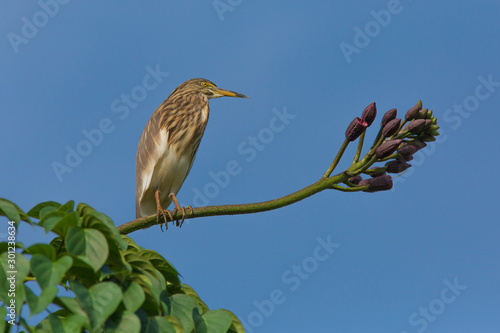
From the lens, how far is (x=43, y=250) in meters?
1.43

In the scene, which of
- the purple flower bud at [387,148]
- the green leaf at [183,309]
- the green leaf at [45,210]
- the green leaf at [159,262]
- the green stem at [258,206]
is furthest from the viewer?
the purple flower bud at [387,148]

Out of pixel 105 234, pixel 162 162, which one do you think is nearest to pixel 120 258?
pixel 105 234

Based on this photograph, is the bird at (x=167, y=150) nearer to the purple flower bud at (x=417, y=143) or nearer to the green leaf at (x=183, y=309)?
the purple flower bud at (x=417, y=143)

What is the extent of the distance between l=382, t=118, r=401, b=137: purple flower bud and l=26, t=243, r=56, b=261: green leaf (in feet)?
5.37

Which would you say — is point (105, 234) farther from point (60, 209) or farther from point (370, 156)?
point (370, 156)

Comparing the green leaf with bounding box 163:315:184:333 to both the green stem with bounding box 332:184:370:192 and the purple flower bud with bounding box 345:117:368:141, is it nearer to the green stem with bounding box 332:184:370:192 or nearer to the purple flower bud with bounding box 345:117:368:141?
Answer: the green stem with bounding box 332:184:370:192

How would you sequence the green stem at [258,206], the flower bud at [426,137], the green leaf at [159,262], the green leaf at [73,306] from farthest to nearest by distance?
the flower bud at [426,137] < the green stem at [258,206] < the green leaf at [159,262] < the green leaf at [73,306]

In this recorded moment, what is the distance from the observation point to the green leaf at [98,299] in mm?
1414

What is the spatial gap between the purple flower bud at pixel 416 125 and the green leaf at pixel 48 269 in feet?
5.60

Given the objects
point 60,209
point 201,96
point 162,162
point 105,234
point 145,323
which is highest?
point 201,96

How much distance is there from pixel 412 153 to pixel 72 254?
1.66 meters

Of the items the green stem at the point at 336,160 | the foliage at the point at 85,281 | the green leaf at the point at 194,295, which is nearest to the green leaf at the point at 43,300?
the foliage at the point at 85,281

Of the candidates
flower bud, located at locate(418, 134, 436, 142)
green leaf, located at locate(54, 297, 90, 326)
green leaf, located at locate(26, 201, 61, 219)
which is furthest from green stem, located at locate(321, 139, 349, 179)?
green leaf, located at locate(54, 297, 90, 326)

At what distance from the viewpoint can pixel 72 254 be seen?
4.69 ft
